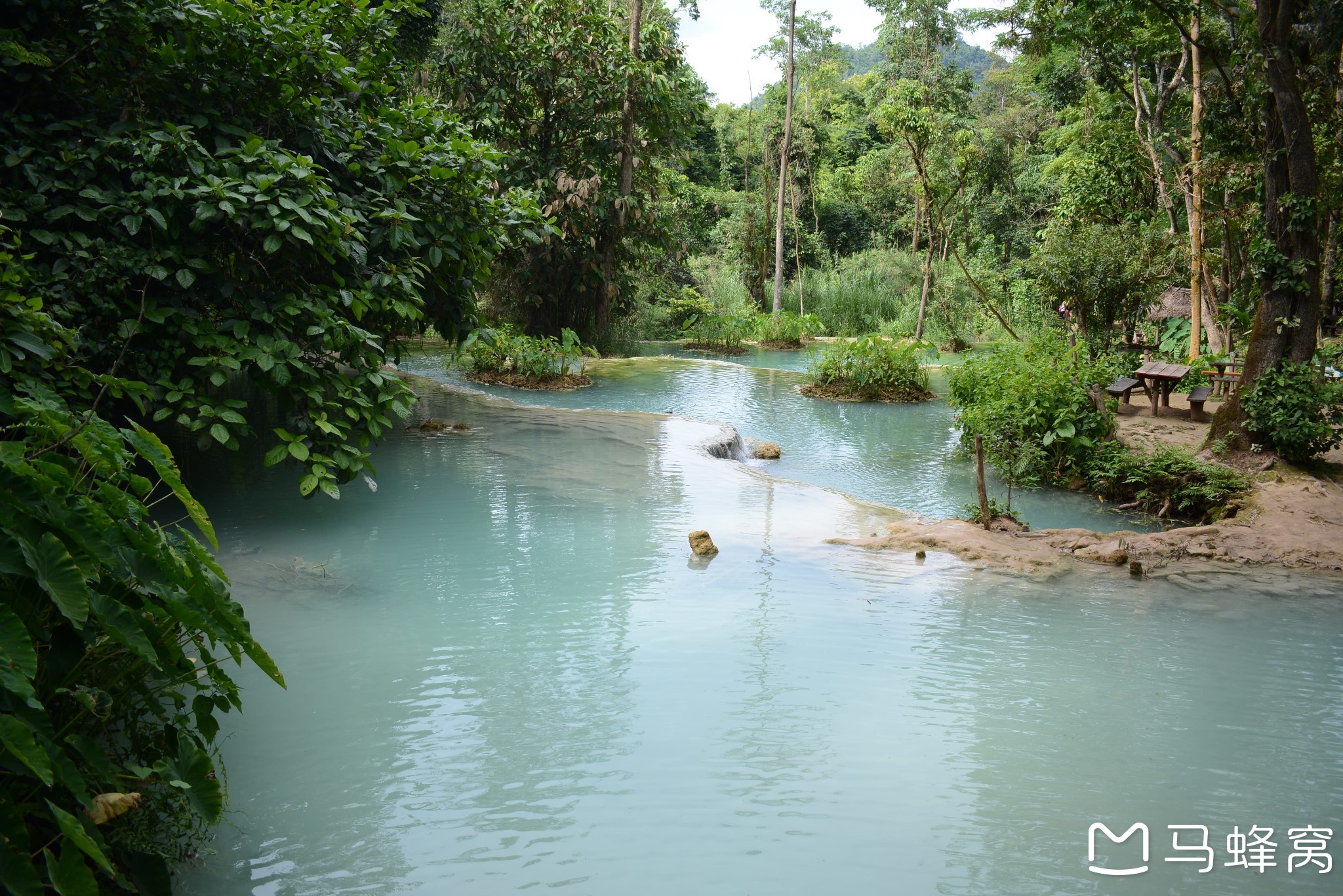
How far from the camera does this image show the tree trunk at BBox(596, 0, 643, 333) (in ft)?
52.0

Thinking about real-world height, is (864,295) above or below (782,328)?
above

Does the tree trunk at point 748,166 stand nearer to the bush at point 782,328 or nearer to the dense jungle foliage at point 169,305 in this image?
the bush at point 782,328

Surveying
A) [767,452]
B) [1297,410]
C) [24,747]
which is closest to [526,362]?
[767,452]

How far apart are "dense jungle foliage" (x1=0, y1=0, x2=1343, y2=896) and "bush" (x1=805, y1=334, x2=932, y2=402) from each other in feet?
0.16

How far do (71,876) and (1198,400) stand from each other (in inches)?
448

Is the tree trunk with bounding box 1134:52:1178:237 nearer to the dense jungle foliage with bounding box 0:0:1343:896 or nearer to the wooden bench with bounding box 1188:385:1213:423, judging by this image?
the dense jungle foliage with bounding box 0:0:1343:896

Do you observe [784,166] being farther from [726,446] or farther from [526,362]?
[726,446]

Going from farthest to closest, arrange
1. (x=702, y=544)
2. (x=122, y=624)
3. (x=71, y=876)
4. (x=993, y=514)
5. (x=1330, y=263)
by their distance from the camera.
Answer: (x=1330, y=263) → (x=993, y=514) → (x=702, y=544) → (x=122, y=624) → (x=71, y=876)

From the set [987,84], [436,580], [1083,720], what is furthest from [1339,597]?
[987,84]

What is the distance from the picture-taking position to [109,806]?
2119mm

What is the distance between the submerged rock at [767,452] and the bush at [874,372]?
4.24 m

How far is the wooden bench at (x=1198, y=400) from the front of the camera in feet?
34.0

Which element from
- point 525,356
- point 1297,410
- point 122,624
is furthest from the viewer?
point 525,356

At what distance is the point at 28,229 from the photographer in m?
4.93
